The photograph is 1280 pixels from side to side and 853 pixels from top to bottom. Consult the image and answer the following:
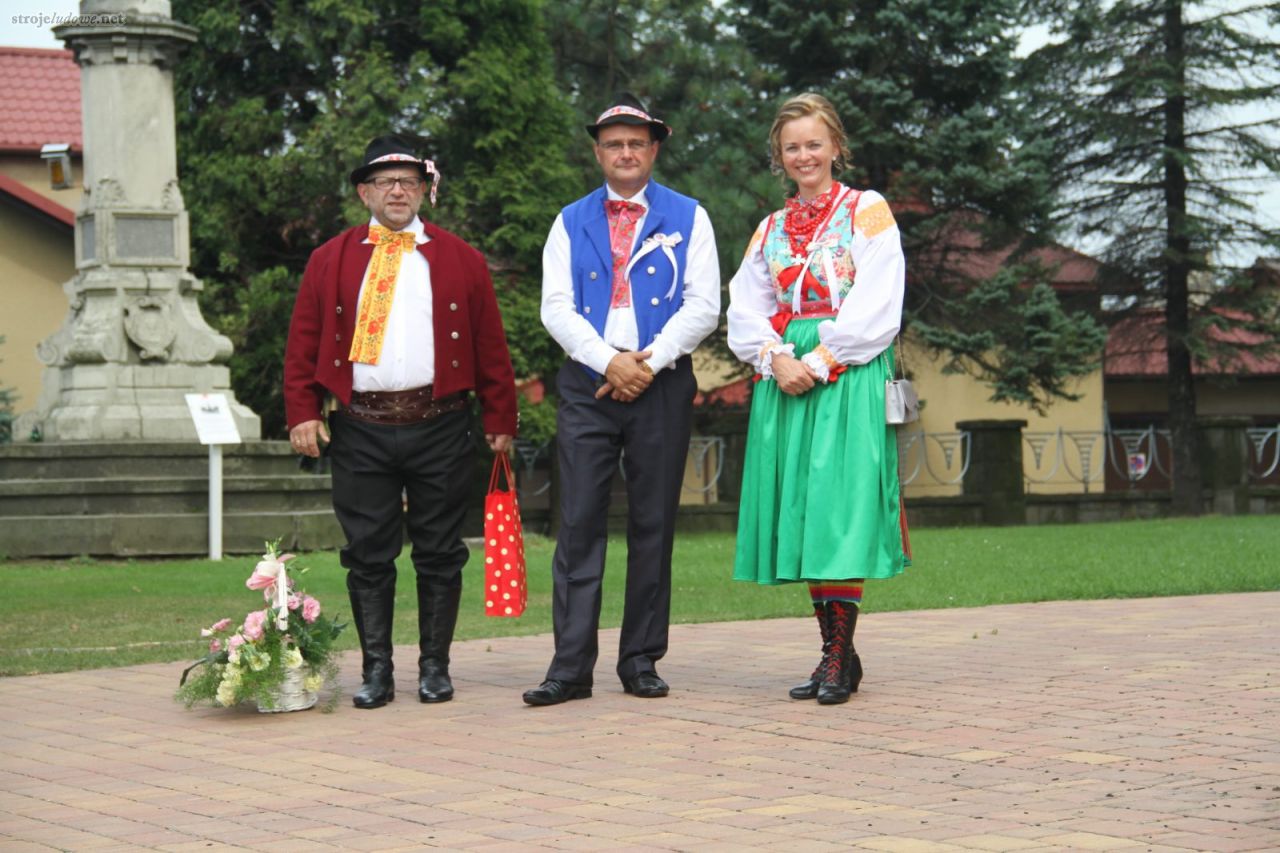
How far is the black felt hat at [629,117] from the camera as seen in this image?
7.61 m

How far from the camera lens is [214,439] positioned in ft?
55.6

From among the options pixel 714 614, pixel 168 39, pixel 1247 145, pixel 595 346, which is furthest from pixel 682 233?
pixel 1247 145

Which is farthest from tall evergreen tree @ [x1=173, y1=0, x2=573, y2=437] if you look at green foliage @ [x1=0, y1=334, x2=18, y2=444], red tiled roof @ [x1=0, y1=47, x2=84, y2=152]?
red tiled roof @ [x1=0, y1=47, x2=84, y2=152]

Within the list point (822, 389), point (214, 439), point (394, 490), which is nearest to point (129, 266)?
point (214, 439)

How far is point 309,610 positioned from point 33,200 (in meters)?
24.3

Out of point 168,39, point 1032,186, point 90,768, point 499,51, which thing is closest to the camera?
point 90,768

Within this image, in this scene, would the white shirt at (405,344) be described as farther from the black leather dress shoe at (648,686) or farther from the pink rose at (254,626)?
the black leather dress shoe at (648,686)

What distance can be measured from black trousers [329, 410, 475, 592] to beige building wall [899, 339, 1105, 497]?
13.2 meters

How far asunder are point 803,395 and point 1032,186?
22116 mm

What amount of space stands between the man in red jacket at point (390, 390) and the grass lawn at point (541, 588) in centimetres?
210

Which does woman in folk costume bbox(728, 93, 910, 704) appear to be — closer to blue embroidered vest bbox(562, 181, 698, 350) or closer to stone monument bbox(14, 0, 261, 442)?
blue embroidered vest bbox(562, 181, 698, 350)

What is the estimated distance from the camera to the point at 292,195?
80.4 feet

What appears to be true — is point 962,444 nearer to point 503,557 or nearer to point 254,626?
point 503,557

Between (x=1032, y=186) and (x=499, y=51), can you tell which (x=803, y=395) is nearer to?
(x=499, y=51)
